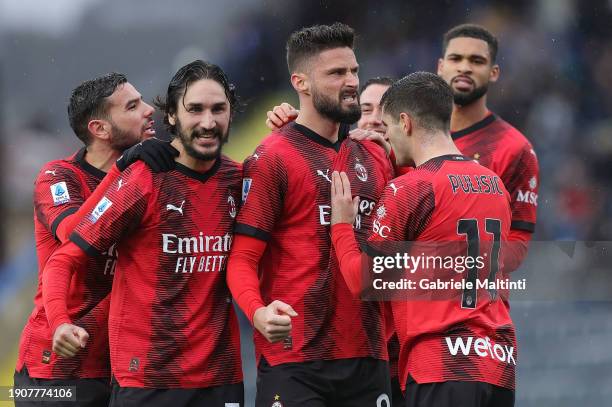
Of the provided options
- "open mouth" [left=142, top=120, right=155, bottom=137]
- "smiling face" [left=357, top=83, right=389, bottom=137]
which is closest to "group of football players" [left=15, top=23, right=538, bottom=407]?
"open mouth" [left=142, top=120, right=155, bottom=137]

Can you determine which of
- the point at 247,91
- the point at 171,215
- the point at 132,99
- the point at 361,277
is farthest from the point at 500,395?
the point at 247,91

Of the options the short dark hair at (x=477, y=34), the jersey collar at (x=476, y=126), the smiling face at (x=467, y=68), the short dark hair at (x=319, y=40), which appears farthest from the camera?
the short dark hair at (x=477, y=34)

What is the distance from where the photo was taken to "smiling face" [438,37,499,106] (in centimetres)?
627

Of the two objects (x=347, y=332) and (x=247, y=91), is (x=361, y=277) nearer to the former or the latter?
(x=347, y=332)

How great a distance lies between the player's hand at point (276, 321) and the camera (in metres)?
4.01

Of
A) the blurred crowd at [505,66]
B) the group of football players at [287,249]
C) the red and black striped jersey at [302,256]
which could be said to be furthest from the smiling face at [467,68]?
Answer: the blurred crowd at [505,66]

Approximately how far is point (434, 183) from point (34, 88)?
25.1 feet

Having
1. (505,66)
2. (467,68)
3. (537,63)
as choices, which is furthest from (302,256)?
(537,63)

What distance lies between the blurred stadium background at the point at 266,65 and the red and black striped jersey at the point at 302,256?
17.8 ft

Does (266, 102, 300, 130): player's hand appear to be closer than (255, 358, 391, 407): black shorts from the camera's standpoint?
No

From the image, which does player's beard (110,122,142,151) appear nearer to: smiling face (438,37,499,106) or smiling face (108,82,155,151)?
smiling face (108,82,155,151)

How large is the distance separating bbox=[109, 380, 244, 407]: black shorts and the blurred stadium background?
5646 mm

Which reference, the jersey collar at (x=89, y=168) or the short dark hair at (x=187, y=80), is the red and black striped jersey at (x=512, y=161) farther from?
the jersey collar at (x=89, y=168)

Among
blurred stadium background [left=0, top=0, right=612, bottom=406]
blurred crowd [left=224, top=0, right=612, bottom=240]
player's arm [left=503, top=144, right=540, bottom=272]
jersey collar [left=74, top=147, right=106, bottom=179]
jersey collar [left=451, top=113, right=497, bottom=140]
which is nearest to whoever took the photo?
jersey collar [left=74, top=147, right=106, bottom=179]
